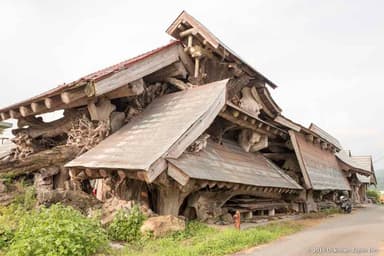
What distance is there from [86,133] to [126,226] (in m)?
4.13

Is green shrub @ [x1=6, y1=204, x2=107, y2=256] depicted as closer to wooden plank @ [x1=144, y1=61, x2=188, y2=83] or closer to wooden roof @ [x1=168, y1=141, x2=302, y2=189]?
wooden roof @ [x1=168, y1=141, x2=302, y2=189]

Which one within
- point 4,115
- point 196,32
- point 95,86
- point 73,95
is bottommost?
point 73,95

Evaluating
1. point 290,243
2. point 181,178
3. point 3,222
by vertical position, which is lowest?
point 290,243

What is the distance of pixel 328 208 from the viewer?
17.6m

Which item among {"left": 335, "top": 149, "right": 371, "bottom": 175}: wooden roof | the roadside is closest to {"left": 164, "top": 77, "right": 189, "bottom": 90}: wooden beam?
the roadside

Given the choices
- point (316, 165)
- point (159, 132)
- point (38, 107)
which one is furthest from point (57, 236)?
point (316, 165)

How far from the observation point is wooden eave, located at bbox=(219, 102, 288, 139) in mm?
10742

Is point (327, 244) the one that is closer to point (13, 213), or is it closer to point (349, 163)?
point (13, 213)

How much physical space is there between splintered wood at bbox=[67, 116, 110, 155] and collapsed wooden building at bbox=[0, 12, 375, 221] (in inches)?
1.3

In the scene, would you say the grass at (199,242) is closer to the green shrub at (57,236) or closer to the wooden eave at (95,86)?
the green shrub at (57,236)

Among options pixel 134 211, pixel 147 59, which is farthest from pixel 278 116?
pixel 134 211

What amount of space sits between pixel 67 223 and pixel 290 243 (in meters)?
4.86

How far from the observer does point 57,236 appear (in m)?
5.76

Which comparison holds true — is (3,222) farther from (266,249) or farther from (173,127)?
(266,249)
